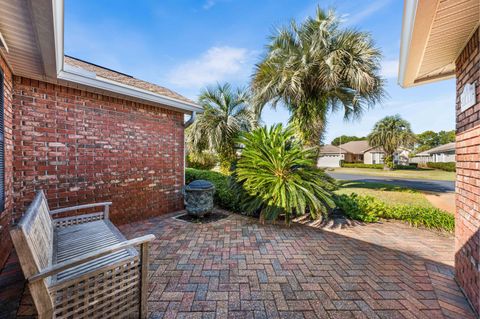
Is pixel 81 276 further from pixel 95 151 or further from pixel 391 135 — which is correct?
pixel 391 135

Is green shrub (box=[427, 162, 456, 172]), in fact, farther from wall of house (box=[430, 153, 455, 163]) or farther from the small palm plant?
A: the small palm plant

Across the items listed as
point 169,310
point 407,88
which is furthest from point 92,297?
point 407,88

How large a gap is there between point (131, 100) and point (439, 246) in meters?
6.62

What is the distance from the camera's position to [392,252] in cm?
321

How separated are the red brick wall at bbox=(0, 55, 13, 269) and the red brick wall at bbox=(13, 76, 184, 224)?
0.21m

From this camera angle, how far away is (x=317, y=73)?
6645mm

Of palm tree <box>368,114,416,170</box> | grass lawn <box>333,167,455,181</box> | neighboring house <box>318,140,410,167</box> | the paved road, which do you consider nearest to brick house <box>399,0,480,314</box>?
the paved road

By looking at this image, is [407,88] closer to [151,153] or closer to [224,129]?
[151,153]

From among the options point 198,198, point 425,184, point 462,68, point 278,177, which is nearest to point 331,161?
point 425,184

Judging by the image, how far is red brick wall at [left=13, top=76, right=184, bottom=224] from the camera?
3.23 metres

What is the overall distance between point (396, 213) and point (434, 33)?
4134mm

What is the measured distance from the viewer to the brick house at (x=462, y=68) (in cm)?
172

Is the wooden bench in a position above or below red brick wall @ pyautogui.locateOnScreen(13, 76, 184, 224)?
below

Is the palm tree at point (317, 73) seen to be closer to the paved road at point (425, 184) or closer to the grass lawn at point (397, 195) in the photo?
the grass lawn at point (397, 195)
